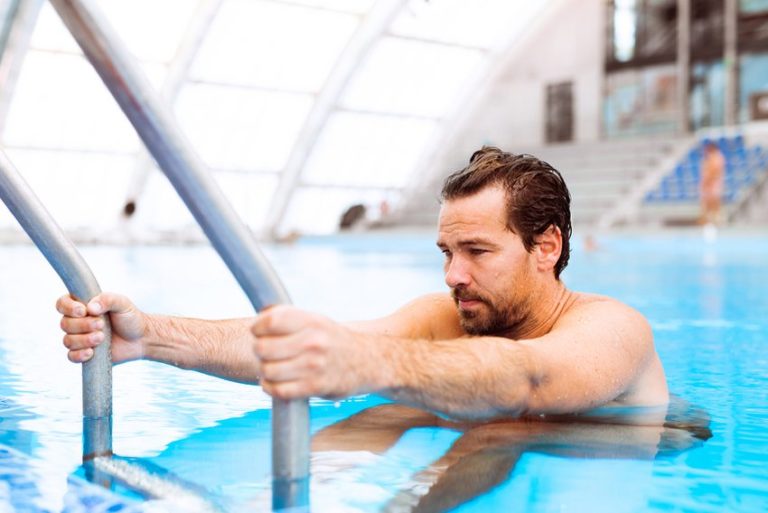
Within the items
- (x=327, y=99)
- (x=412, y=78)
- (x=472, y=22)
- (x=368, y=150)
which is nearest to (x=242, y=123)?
(x=327, y=99)

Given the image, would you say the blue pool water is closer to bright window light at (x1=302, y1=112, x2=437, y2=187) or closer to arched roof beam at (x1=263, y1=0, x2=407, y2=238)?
arched roof beam at (x1=263, y1=0, x2=407, y2=238)

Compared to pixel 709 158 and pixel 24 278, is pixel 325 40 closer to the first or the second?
pixel 709 158

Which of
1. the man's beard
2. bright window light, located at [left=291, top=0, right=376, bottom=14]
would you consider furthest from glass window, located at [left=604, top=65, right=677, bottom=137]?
the man's beard

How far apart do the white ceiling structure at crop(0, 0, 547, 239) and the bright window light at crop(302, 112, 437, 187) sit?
0.04 m

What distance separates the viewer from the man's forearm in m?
2.71

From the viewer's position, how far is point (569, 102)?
28.3 meters

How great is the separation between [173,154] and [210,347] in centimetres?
140

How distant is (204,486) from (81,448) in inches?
18.9

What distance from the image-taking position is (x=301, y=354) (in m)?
1.56

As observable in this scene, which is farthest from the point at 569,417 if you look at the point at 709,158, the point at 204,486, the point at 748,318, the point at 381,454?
the point at 709,158

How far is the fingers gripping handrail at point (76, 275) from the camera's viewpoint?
2109 millimetres

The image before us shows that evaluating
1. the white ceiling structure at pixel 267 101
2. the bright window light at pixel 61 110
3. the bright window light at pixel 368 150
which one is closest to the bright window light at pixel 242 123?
the white ceiling structure at pixel 267 101

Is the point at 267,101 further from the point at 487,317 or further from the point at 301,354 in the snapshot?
the point at 301,354

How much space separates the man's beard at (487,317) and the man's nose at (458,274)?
0.04m
